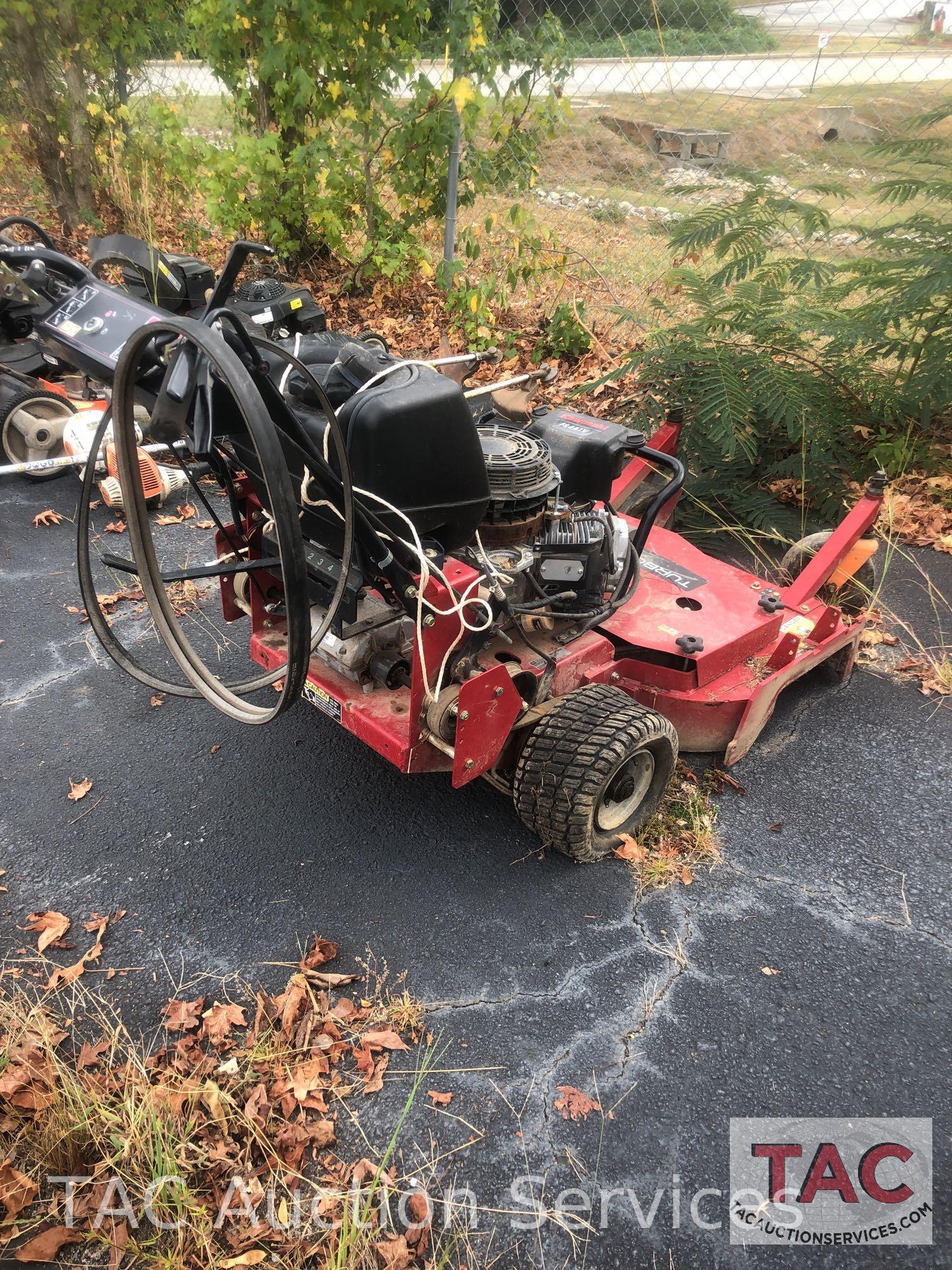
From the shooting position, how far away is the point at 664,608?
11.0 feet

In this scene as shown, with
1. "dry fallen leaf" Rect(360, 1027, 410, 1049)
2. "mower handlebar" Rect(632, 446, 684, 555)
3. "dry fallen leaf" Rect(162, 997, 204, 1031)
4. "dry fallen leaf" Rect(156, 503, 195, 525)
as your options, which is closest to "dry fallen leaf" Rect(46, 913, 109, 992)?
"dry fallen leaf" Rect(162, 997, 204, 1031)

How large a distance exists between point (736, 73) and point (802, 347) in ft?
6.24

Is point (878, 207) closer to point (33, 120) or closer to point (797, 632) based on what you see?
point (797, 632)

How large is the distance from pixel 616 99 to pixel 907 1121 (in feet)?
20.7

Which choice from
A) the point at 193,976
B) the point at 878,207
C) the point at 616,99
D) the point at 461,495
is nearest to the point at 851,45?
the point at 878,207

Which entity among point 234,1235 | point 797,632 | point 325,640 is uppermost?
point 325,640

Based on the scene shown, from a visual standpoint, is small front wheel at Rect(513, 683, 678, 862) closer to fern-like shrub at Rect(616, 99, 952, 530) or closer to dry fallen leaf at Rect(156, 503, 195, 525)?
A: fern-like shrub at Rect(616, 99, 952, 530)

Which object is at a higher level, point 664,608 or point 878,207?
point 878,207

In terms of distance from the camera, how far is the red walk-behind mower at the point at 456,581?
202 cm

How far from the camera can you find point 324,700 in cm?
277

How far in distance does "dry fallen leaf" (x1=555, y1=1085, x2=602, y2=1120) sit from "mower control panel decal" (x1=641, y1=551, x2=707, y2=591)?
6.22 ft

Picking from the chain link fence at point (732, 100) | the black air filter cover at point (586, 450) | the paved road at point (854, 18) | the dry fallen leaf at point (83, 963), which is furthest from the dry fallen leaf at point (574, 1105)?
the paved road at point (854, 18)

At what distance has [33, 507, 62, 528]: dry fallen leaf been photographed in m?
4.72

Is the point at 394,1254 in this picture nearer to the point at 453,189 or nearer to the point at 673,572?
the point at 673,572
